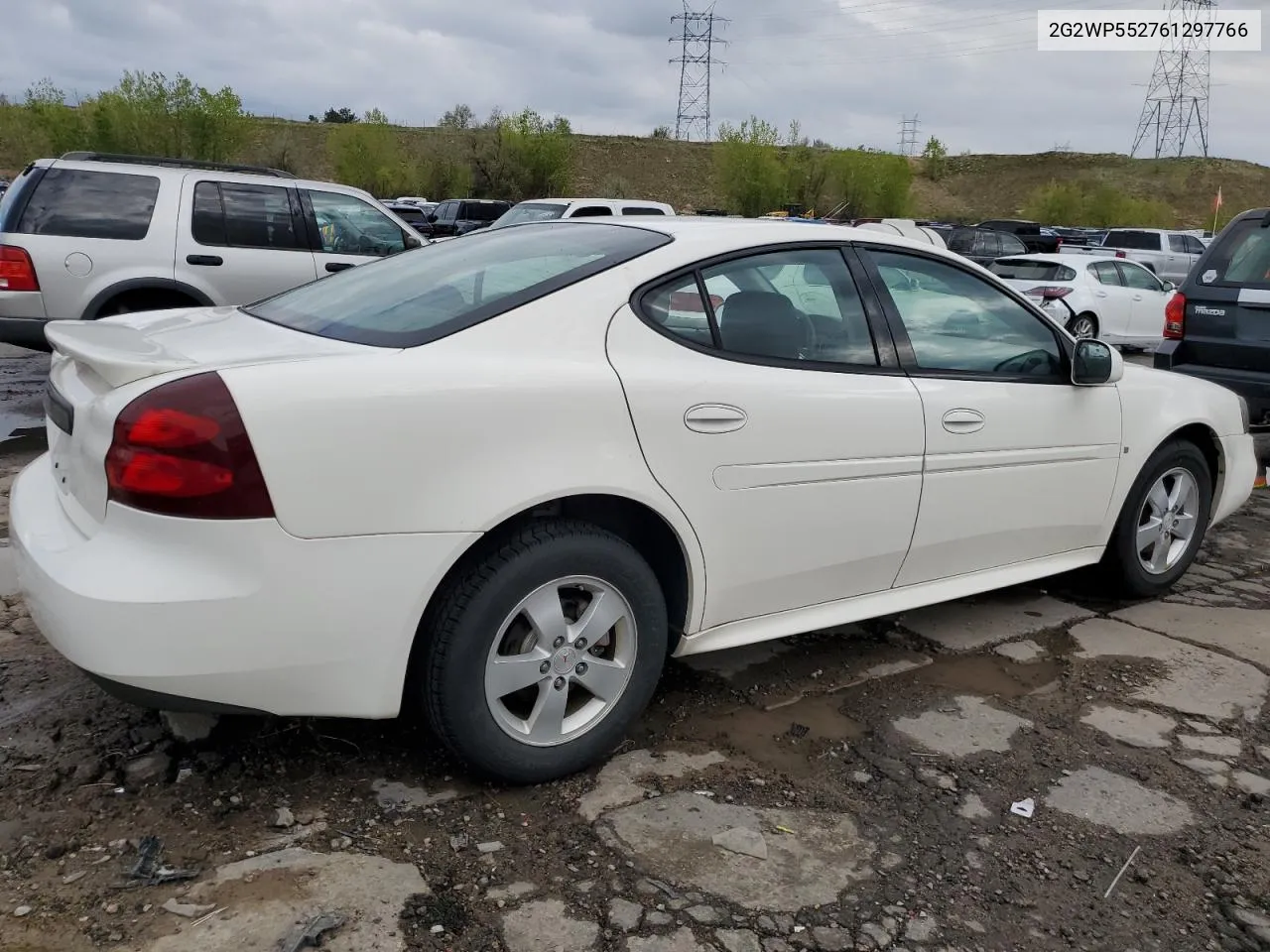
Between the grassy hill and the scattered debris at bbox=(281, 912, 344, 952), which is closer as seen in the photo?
the scattered debris at bbox=(281, 912, 344, 952)

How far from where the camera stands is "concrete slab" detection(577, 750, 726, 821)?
277 centimetres

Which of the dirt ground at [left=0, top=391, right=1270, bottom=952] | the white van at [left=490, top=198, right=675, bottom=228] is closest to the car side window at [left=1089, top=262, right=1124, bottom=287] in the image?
the white van at [left=490, top=198, right=675, bottom=228]

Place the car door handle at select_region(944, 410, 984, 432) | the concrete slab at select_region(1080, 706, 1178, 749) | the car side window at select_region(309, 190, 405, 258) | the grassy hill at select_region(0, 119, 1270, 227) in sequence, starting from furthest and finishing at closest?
the grassy hill at select_region(0, 119, 1270, 227), the car side window at select_region(309, 190, 405, 258), the car door handle at select_region(944, 410, 984, 432), the concrete slab at select_region(1080, 706, 1178, 749)

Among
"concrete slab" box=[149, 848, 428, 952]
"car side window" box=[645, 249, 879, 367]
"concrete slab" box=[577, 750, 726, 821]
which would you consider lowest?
"concrete slab" box=[577, 750, 726, 821]

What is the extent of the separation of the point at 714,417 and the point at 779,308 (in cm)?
56

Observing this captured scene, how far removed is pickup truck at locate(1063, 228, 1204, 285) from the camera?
2444 centimetres

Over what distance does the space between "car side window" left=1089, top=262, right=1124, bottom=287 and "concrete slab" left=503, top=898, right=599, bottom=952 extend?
47.1 feet

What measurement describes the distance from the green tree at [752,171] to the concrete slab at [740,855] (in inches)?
1867

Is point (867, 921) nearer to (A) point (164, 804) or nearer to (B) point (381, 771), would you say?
(B) point (381, 771)

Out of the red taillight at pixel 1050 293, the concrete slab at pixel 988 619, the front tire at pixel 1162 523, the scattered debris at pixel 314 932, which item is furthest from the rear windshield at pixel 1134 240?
the scattered debris at pixel 314 932

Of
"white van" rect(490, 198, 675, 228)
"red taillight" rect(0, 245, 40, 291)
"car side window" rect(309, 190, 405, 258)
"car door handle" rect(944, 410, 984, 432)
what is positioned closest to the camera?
"car door handle" rect(944, 410, 984, 432)

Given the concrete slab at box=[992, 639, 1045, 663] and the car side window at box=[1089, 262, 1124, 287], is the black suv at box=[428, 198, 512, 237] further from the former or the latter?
the concrete slab at box=[992, 639, 1045, 663]

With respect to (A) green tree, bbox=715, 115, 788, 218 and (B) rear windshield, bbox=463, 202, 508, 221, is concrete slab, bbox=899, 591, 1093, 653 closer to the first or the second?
(B) rear windshield, bbox=463, 202, 508, 221

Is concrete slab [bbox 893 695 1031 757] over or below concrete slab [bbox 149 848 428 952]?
below
